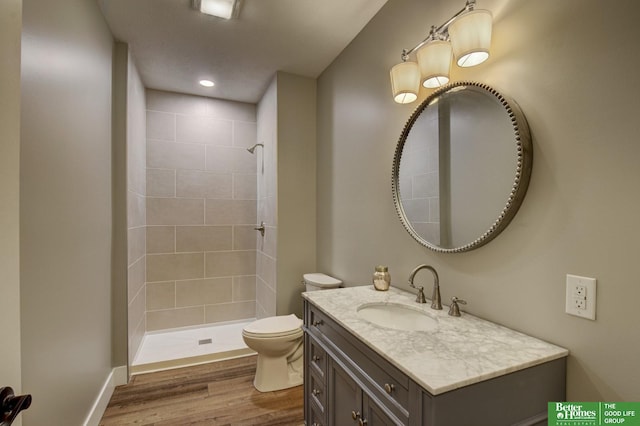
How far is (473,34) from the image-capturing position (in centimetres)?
112

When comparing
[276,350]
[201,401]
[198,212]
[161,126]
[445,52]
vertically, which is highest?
[161,126]

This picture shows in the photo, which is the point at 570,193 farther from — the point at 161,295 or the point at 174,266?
the point at 161,295

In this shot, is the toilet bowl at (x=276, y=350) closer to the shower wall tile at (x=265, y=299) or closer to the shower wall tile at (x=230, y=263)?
the shower wall tile at (x=265, y=299)

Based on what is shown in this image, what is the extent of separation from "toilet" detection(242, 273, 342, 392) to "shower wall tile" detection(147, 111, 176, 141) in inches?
84.7

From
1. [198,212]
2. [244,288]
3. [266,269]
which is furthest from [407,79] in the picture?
[244,288]

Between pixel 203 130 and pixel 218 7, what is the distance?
1608 mm

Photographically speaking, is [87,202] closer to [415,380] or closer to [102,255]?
[102,255]

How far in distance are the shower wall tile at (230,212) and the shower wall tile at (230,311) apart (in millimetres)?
924

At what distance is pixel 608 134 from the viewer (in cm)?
87

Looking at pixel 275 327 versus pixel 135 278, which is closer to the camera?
pixel 275 327

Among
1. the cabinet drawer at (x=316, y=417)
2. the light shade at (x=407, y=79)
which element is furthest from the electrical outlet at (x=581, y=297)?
the cabinet drawer at (x=316, y=417)

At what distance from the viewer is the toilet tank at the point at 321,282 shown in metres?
2.26

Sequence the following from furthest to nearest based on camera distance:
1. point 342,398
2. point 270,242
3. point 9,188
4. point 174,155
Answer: point 174,155
point 270,242
point 342,398
point 9,188

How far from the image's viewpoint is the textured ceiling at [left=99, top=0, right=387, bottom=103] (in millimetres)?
1868
